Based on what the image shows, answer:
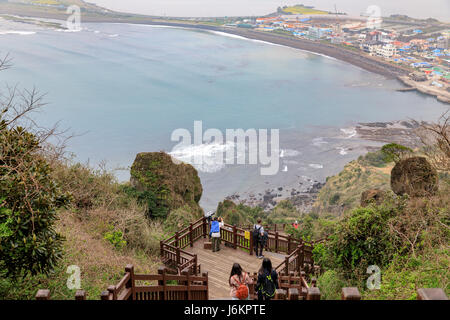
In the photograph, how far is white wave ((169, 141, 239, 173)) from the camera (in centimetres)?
5284

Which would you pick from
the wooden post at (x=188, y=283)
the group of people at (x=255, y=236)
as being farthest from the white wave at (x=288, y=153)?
the wooden post at (x=188, y=283)

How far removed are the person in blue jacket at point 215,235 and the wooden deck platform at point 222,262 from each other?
0.18 metres

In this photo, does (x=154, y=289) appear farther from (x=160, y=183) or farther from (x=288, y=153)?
(x=288, y=153)

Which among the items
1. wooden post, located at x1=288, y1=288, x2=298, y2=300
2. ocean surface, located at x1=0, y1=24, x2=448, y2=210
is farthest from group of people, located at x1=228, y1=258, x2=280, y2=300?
ocean surface, located at x1=0, y1=24, x2=448, y2=210

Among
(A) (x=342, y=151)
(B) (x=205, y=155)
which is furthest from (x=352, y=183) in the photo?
(B) (x=205, y=155)

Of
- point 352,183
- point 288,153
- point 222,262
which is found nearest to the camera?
point 222,262

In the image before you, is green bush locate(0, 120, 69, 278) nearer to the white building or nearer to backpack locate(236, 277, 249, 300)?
backpack locate(236, 277, 249, 300)

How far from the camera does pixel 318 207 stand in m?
43.4

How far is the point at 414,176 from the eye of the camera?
57.5 ft

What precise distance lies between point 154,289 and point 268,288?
6.33 feet

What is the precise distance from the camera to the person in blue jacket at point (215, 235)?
12.5 m

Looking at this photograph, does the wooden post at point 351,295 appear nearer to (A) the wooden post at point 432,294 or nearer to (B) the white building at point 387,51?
(A) the wooden post at point 432,294
